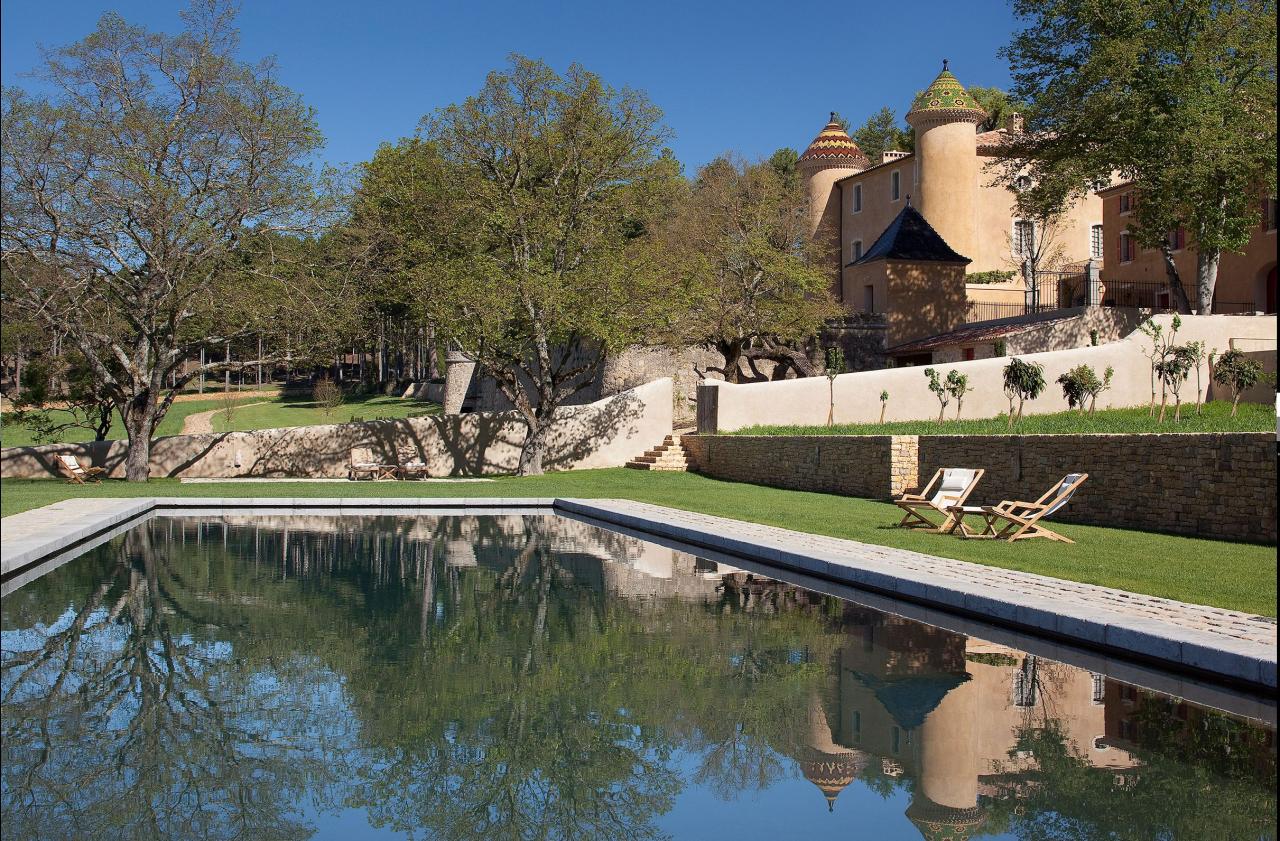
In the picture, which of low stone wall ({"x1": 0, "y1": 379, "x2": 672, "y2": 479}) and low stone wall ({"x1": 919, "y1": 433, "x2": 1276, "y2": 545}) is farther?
low stone wall ({"x1": 0, "y1": 379, "x2": 672, "y2": 479})

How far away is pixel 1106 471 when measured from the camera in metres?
16.2

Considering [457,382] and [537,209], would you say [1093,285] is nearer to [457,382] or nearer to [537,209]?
[537,209]

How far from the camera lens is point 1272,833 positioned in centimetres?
474

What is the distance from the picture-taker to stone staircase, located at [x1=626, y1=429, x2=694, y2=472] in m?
31.0

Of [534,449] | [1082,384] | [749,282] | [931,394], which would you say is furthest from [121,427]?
[1082,384]

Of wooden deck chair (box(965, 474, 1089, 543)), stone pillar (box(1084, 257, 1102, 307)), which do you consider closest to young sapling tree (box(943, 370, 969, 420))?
stone pillar (box(1084, 257, 1102, 307))

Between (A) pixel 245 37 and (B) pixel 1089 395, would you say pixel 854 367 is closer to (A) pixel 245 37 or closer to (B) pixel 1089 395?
(B) pixel 1089 395

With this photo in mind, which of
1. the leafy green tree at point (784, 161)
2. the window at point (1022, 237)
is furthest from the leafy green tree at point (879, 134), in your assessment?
the window at point (1022, 237)

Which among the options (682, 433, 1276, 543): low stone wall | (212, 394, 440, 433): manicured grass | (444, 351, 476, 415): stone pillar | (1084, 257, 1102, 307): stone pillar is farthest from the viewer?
(444, 351, 476, 415): stone pillar

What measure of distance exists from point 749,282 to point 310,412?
25617 millimetres

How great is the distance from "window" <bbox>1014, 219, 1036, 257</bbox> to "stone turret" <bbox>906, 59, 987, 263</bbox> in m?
3.16

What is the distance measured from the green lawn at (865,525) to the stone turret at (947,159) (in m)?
23.5

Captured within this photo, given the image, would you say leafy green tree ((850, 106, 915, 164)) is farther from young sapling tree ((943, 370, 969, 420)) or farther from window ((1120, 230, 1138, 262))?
young sapling tree ((943, 370, 969, 420))

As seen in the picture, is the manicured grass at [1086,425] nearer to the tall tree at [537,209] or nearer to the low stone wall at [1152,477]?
the low stone wall at [1152,477]
